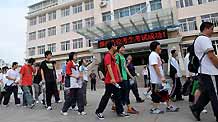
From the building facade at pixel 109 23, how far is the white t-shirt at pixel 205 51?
16.9m

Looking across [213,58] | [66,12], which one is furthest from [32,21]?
[213,58]

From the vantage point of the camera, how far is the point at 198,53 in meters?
4.07

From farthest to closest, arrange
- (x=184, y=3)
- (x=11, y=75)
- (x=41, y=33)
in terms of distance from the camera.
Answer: (x=41, y=33)
(x=184, y=3)
(x=11, y=75)

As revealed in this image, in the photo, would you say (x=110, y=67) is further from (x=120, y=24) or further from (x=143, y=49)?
(x=143, y=49)

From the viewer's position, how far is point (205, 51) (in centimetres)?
388

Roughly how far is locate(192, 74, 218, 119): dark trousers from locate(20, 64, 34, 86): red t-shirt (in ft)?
19.5

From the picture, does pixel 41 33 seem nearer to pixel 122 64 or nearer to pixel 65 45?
pixel 65 45

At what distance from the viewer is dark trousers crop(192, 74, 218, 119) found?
382 cm

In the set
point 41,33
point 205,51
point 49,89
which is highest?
point 41,33

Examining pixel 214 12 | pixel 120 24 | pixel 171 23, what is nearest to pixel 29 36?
pixel 120 24

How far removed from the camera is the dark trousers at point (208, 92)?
382 cm

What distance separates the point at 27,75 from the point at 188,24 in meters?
22.2

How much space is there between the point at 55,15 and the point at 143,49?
20.0 meters

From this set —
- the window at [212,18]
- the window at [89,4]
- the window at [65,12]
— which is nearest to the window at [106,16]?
the window at [89,4]
